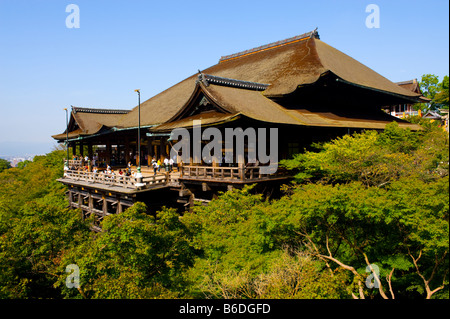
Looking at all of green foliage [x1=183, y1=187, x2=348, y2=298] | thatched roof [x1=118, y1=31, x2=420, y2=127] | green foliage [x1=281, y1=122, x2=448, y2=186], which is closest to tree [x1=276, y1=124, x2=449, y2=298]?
green foliage [x1=183, y1=187, x2=348, y2=298]

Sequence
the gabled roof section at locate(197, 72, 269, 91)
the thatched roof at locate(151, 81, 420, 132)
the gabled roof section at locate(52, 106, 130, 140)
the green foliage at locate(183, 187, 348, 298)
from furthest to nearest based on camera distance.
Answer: the gabled roof section at locate(52, 106, 130, 140), the gabled roof section at locate(197, 72, 269, 91), the thatched roof at locate(151, 81, 420, 132), the green foliage at locate(183, 187, 348, 298)

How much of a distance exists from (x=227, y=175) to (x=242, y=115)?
4.36 m

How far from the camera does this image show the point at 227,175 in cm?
2006

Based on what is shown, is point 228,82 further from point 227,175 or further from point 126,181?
point 126,181

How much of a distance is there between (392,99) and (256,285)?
27.0 metres

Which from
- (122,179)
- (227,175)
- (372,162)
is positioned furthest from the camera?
(122,179)

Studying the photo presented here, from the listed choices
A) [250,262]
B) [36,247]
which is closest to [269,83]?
[250,262]

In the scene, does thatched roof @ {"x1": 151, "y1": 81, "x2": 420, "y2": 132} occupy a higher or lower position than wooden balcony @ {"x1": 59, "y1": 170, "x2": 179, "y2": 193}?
higher

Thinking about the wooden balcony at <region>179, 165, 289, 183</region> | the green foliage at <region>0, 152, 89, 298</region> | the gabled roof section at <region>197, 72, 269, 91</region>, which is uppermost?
the gabled roof section at <region>197, 72, 269, 91</region>

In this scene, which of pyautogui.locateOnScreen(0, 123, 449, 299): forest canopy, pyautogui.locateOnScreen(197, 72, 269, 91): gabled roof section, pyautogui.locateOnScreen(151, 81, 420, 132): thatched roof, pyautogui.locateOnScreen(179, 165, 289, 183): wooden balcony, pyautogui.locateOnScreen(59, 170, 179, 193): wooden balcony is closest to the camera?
pyautogui.locateOnScreen(0, 123, 449, 299): forest canopy

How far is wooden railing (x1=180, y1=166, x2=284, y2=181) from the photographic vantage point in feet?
59.1

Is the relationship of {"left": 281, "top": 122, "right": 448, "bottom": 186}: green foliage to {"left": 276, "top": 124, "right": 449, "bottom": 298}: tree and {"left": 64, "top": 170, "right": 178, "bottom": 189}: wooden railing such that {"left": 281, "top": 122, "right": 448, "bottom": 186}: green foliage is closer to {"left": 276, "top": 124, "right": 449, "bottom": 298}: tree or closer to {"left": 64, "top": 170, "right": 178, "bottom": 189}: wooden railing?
{"left": 276, "top": 124, "right": 449, "bottom": 298}: tree

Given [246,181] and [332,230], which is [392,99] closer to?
[246,181]

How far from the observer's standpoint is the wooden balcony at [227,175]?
1794 centimetres
